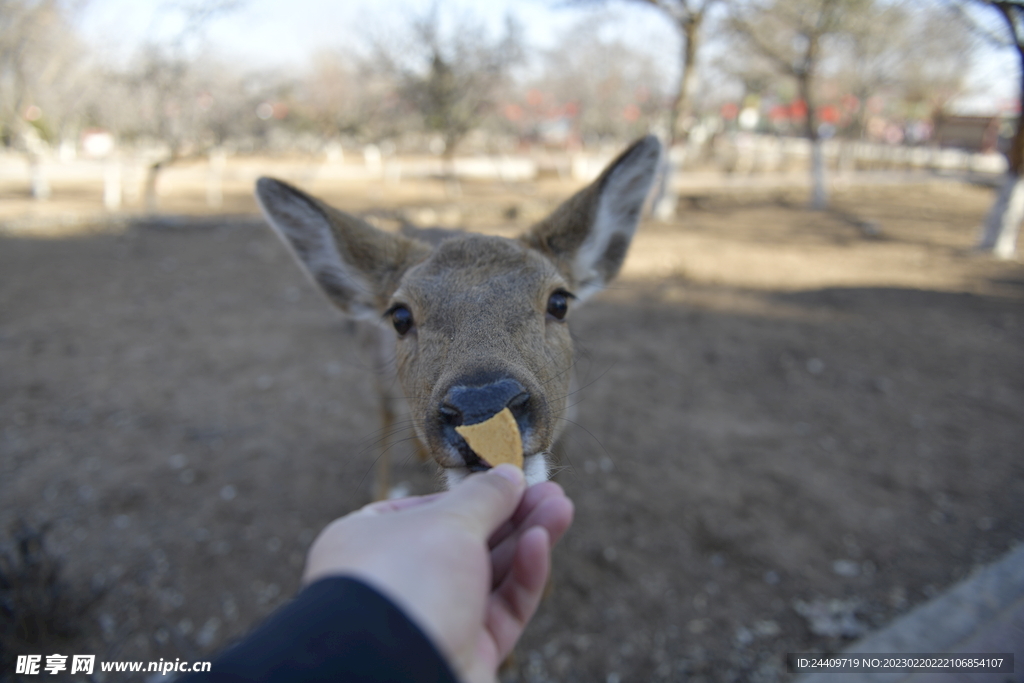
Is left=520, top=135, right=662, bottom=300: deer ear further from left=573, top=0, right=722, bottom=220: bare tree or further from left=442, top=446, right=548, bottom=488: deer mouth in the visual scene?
left=573, top=0, right=722, bottom=220: bare tree

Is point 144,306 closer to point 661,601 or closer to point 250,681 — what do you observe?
point 661,601

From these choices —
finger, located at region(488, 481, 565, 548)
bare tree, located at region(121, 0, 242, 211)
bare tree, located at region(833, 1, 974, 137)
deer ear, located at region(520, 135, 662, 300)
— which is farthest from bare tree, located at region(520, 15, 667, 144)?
finger, located at region(488, 481, 565, 548)

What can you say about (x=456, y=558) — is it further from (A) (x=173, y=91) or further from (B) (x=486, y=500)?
(A) (x=173, y=91)

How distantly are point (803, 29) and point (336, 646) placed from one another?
2178 cm

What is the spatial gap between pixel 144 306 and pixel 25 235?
24.4ft

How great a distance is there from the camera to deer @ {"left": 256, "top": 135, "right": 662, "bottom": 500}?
2.07 m

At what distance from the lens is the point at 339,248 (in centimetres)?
350

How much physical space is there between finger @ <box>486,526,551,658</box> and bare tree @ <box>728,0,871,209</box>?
59.6ft

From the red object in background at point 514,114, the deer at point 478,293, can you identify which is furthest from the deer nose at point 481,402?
the red object in background at point 514,114

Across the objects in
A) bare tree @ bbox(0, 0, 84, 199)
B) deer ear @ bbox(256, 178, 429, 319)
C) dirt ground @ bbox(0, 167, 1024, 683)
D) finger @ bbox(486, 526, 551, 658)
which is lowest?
dirt ground @ bbox(0, 167, 1024, 683)

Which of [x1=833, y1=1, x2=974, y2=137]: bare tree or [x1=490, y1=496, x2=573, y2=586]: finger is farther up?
[x1=833, y1=1, x2=974, y2=137]: bare tree

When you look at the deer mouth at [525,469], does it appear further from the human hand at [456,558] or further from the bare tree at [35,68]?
the bare tree at [35,68]

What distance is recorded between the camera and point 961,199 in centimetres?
2119

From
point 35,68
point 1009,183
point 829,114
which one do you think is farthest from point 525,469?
point 829,114
